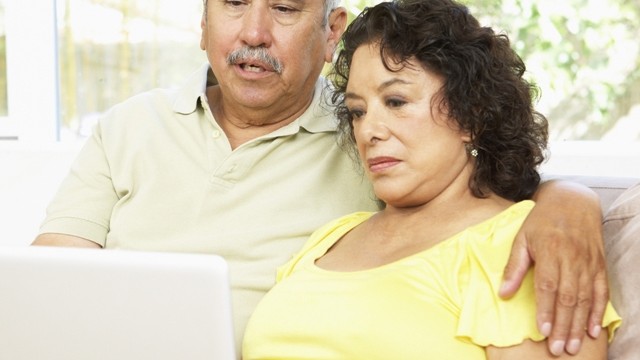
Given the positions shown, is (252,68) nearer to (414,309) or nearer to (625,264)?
(414,309)

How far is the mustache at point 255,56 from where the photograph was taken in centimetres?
173

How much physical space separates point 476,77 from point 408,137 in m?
0.14

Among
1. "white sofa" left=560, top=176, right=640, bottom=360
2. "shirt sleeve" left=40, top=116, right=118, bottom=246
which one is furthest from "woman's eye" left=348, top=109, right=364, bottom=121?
"shirt sleeve" left=40, top=116, right=118, bottom=246

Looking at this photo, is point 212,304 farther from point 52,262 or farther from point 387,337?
point 387,337

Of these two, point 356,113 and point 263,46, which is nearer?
point 356,113

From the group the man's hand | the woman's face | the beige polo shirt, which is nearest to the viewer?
the man's hand

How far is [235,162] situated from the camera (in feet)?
5.69

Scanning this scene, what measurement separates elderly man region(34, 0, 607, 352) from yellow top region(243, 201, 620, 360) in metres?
0.23

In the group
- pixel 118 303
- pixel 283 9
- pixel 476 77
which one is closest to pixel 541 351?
pixel 476 77

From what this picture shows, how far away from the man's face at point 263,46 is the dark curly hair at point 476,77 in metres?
0.28

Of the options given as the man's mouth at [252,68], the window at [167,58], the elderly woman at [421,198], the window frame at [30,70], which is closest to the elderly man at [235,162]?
the man's mouth at [252,68]

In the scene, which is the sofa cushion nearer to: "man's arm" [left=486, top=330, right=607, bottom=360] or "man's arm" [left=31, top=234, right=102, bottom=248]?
"man's arm" [left=486, top=330, right=607, bottom=360]

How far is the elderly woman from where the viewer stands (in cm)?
127

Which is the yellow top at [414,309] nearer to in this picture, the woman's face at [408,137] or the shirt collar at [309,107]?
the woman's face at [408,137]
